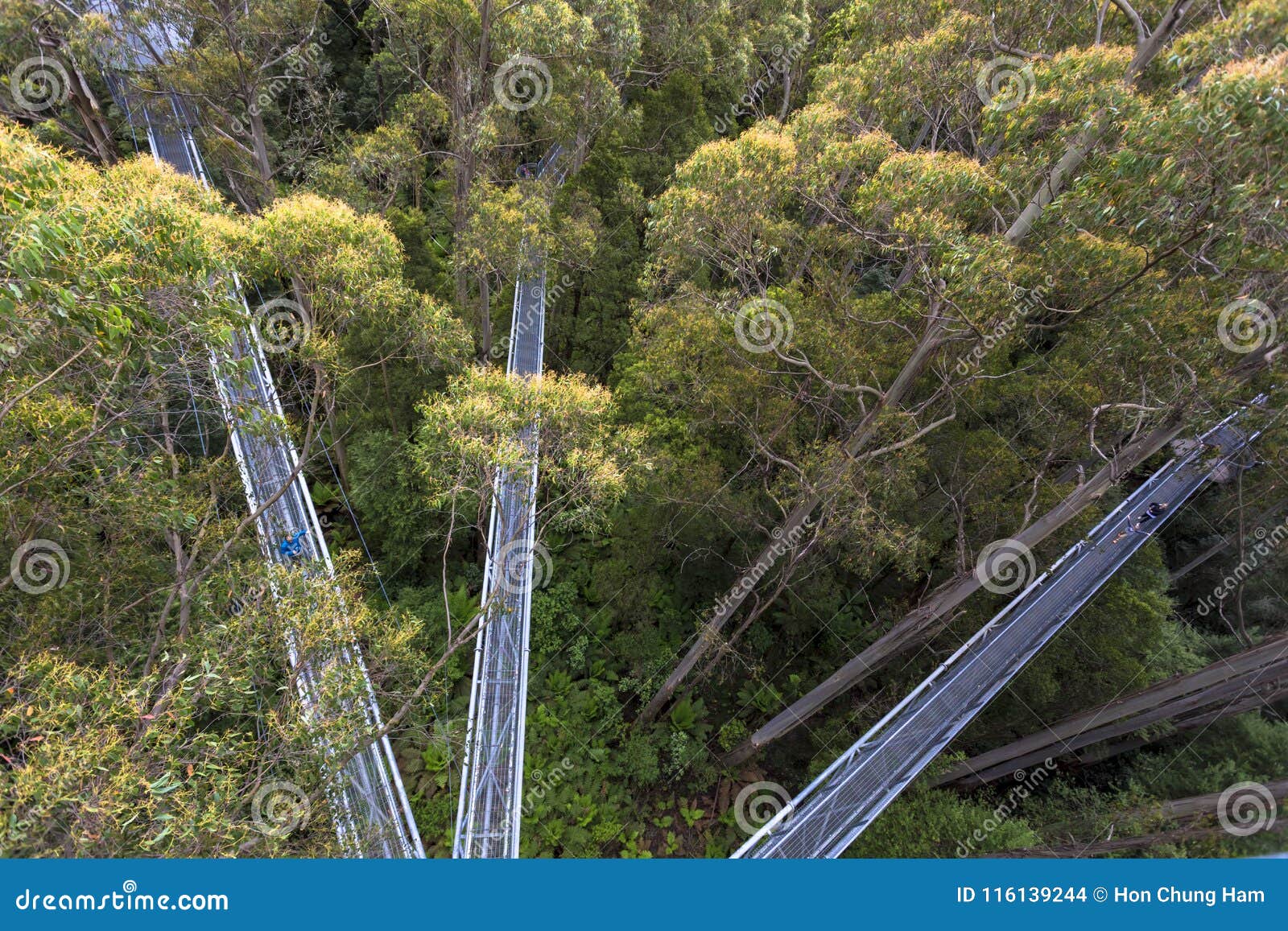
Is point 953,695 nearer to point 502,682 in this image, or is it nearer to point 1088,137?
point 502,682

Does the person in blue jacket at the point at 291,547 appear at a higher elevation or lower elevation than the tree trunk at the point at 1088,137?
higher

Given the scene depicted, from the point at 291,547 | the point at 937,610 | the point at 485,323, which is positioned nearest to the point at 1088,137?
the point at 937,610

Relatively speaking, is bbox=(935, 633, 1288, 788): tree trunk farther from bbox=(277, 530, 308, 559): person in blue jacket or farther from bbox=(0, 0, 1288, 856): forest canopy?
bbox=(277, 530, 308, 559): person in blue jacket

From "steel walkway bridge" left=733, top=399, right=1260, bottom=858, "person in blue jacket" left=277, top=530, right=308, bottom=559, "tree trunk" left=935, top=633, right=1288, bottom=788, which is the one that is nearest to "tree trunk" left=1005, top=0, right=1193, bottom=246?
"steel walkway bridge" left=733, top=399, right=1260, bottom=858

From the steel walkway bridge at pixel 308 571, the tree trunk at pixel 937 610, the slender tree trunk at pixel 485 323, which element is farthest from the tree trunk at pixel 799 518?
the slender tree trunk at pixel 485 323

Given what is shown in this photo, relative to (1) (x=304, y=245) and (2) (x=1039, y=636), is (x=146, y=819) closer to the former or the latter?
(1) (x=304, y=245)

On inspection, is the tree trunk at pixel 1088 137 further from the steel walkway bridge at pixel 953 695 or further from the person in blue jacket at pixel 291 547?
the person in blue jacket at pixel 291 547
